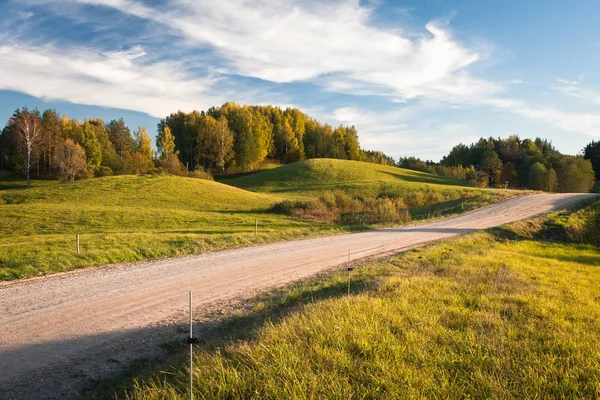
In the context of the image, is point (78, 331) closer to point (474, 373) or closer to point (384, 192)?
point (474, 373)

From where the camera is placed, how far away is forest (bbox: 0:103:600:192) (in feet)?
248

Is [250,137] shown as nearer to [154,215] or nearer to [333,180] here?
[333,180]

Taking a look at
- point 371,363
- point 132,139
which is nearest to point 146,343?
point 371,363

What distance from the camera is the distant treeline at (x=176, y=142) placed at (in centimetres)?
7431

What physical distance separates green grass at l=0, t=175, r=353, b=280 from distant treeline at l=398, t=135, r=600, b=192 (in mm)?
57500

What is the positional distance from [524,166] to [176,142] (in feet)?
311

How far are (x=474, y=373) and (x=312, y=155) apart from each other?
118755 millimetres

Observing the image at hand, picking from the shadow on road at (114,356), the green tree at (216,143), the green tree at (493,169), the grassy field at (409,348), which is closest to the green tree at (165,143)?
the green tree at (216,143)

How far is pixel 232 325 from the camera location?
25.9ft

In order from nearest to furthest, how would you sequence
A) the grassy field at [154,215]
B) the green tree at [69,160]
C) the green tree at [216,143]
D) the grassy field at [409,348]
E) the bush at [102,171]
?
1. the grassy field at [409,348]
2. the grassy field at [154,215]
3. the green tree at [69,160]
4. the bush at [102,171]
5. the green tree at [216,143]

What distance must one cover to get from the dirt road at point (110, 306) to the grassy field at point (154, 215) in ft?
7.83

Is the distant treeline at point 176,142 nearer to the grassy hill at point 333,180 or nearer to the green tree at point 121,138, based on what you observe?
the green tree at point 121,138

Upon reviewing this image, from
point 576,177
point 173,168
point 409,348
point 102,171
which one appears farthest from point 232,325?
point 576,177

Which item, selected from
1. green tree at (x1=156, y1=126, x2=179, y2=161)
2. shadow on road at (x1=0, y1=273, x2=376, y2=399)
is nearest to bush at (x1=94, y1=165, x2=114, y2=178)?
green tree at (x1=156, y1=126, x2=179, y2=161)
